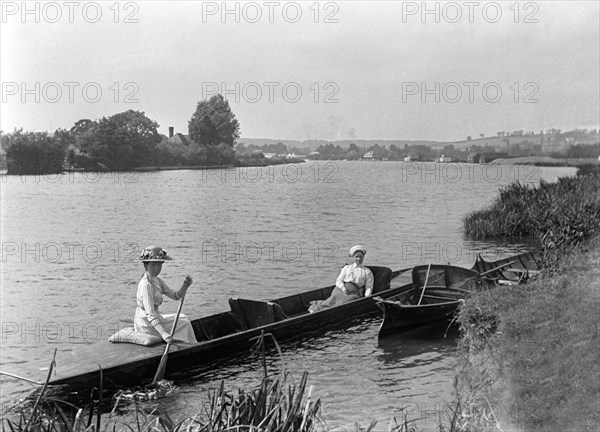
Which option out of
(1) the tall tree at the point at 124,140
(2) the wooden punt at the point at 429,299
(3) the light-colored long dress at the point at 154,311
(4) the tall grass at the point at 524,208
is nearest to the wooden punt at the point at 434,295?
(2) the wooden punt at the point at 429,299

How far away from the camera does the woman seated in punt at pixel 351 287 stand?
14695 millimetres

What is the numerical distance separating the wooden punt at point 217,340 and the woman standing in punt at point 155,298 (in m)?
0.22

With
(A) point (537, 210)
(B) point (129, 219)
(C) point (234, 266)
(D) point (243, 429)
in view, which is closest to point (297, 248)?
(C) point (234, 266)

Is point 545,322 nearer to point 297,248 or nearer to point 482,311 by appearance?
point 482,311

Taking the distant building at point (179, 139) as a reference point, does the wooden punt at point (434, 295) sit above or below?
below

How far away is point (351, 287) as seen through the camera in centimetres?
1489

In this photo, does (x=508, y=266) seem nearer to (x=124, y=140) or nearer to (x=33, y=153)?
(x=33, y=153)

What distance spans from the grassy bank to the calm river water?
1.20 m

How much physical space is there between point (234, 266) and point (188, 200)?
93.0 ft

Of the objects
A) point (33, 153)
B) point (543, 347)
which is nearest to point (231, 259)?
point (543, 347)

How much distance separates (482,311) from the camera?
980 cm

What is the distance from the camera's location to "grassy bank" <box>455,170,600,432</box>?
6.82 m

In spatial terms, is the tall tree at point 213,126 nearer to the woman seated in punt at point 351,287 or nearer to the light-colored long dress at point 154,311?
the woman seated in punt at point 351,287

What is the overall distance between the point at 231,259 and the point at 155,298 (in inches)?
A: 655
